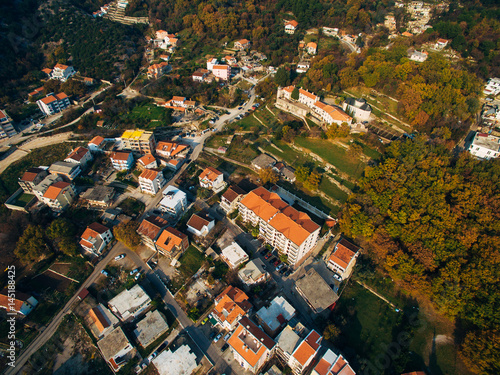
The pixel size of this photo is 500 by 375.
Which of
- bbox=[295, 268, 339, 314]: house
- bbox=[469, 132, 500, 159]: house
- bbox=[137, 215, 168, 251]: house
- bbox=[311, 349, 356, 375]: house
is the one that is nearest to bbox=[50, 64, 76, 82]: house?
bbox=[137, 215, 168, 251]: house

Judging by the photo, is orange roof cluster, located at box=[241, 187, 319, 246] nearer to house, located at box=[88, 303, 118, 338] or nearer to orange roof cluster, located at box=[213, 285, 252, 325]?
orange roof cluster, located at box=[213, 285, 252, 325]

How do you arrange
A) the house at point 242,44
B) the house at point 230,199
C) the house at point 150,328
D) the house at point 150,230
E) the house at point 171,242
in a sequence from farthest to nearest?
1. the house at point 242,44
2. the house at point 230,199
3. the house at point 150,230
4. the house at point 171,242
5. the house at point 150,328

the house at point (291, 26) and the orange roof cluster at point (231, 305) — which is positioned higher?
the house at point (291, 26)

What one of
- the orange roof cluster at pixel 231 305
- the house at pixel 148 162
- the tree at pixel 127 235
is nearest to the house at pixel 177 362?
the orange roof cluster at pixel 231 305

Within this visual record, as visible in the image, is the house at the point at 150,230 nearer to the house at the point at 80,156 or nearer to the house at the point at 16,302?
the house at the point at 16,302

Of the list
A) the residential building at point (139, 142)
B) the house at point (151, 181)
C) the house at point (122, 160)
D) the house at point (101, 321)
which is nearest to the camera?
the house at point (101, 321)

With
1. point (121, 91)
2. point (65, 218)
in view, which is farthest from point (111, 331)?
point (121, 91)

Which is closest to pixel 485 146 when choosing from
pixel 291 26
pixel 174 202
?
pixel 174 202
